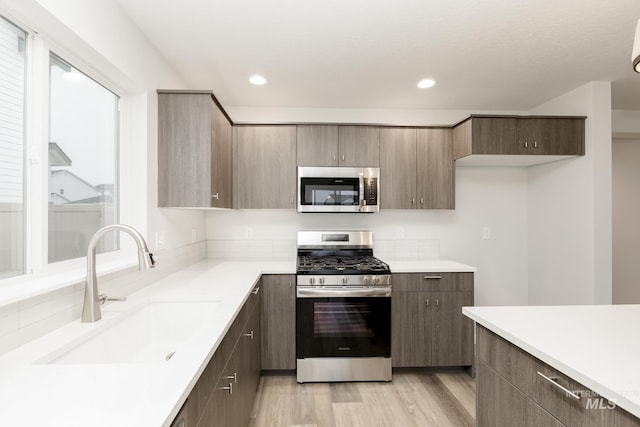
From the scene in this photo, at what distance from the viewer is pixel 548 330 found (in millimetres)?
1121

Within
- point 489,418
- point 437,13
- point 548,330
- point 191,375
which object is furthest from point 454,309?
point 191,375

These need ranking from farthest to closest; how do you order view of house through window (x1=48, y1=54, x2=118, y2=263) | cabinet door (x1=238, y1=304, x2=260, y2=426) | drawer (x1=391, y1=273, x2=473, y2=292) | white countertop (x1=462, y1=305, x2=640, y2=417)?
drawer (x1=391, y1=273, x2=473, y2=292), cabinet door (x1=238, y1=304, x2=260, y2=426), view of house through window (x1=48, y1=54, x2=118, y2=263), white countertop (x1=462, y1=305, x2=640, y2=417)

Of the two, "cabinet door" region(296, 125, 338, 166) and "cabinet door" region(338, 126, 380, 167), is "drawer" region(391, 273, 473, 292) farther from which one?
"cabinet door" region(296, 125, 338, 166)

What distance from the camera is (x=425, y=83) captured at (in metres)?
2.60

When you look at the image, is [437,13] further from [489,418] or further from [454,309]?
[454,309]

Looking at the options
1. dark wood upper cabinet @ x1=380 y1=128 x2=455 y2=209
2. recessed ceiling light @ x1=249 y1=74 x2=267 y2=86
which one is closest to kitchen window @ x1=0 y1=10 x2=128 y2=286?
recessed ceiling light @ x1=249 y1=74 x2=267 y2=86

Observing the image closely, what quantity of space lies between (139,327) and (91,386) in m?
0.77

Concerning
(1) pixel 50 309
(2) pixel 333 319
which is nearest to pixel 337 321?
(2) pixel 333 319

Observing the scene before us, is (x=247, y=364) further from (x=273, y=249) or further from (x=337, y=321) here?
(x=273, y=249)

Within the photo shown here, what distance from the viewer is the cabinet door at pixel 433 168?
9.66 feet

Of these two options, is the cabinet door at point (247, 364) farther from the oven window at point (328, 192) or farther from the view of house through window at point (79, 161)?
the oven window at point (328, 192)

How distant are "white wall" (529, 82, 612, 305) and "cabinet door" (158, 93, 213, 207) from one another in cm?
302

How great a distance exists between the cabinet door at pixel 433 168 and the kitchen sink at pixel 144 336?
2142mm

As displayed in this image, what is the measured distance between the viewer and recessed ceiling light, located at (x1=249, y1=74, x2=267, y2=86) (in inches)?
98.0
